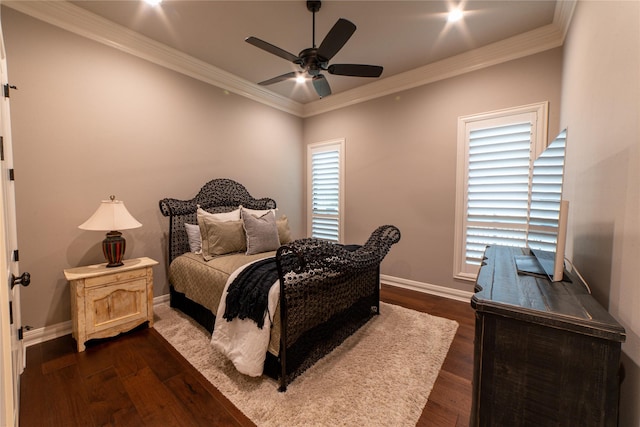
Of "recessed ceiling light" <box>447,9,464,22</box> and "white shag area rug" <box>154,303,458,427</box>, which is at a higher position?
"recessed ceiling light" <box>447,9,464,22</box>

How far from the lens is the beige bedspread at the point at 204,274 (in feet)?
7.38

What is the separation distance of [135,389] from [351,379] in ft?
4.89

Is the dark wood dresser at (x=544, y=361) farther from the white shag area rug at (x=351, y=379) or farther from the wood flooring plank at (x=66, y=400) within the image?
the wood flooring plank at (x=66, y=400)

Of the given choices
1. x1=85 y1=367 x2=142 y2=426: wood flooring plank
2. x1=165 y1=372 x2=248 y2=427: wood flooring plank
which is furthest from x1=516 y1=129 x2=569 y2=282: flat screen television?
x1=85 y1=367 x2=142 y2=426: wood flooring plank

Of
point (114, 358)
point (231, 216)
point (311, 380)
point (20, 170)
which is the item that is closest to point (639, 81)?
point (311, 380)

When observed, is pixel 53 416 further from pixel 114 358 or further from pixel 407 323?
pixel 407 323

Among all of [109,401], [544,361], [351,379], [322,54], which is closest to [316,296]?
[351,379]

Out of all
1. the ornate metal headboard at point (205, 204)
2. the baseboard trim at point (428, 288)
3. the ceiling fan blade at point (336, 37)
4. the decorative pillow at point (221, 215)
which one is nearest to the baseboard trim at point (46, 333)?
the ornate metal headboard at point (205, 204)

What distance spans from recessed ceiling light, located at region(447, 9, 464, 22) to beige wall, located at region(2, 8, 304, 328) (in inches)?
114

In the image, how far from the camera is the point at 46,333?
232 centimetres

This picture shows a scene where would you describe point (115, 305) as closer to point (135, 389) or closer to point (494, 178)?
point (135, 389)

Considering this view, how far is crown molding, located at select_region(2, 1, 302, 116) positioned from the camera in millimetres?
2264

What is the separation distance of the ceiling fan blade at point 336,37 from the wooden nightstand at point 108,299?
261 cm

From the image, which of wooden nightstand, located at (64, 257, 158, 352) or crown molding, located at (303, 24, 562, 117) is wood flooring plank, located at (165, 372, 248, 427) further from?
crown molding, located at (303, 24, 562, 117)
